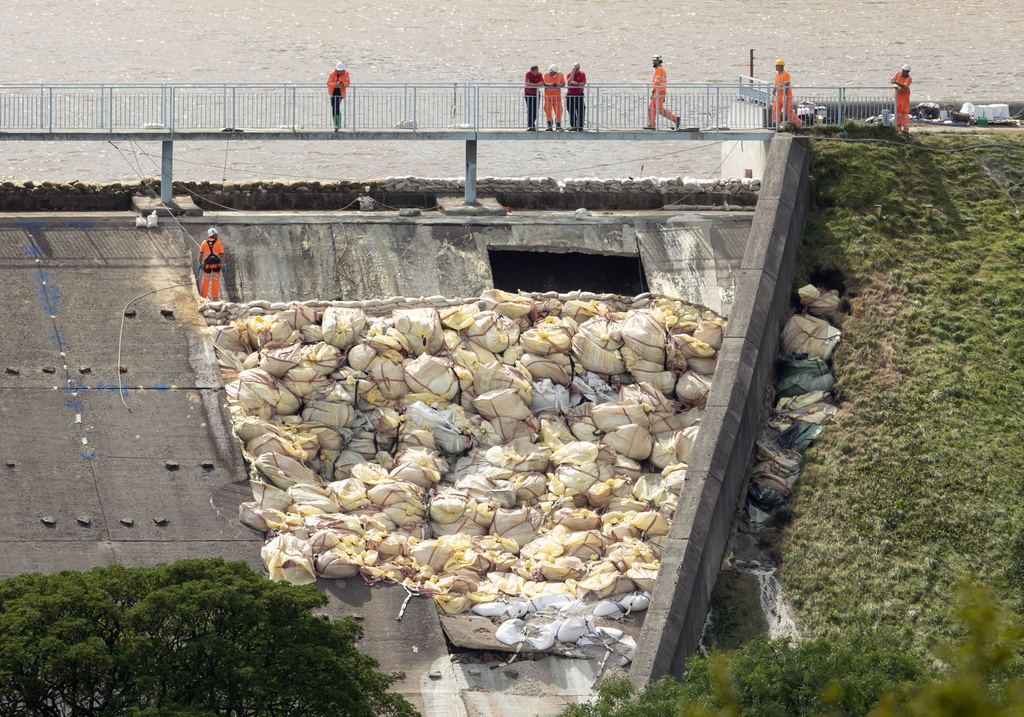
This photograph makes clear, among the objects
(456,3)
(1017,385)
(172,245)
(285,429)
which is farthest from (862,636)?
(456,3)

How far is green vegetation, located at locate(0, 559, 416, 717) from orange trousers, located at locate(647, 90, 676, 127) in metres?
12.8

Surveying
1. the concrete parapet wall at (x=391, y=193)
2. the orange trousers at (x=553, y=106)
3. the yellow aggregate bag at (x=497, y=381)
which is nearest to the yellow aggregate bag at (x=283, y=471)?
the yellow aggregate bag at (x=497, y=381)

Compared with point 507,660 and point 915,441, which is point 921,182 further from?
point 507,660

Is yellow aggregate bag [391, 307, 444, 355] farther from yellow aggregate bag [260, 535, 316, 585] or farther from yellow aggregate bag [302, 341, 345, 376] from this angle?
yellow aggregate bag [260, 535, 316, 585]

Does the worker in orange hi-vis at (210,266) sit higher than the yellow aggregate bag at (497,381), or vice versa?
the worker in orange hi-vis at (210,266)

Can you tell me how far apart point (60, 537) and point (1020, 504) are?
11.1m

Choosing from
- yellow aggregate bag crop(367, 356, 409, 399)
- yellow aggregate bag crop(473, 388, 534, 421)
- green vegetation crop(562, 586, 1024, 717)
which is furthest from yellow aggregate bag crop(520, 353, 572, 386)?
green vegetation crop(562, 586, 1024, 717)

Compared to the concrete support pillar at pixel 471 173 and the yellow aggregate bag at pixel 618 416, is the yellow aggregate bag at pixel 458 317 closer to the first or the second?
the yellow aggregate bag at pixel 618 416

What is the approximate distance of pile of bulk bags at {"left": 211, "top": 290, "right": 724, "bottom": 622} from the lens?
18.2 metres

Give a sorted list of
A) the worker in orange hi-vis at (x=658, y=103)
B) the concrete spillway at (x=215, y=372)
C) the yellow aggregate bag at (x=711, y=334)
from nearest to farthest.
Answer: the concrete spillway at (x=215, y=372) → the yellow aggregate bag at (x=711, y=334) → the worker in orange hi-vis at (x=658, y=103)

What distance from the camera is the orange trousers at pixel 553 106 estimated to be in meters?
24.2

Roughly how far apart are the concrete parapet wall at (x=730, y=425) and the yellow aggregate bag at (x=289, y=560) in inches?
148

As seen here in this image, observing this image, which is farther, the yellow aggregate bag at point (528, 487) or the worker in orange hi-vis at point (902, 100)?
the worker in orange hi-vis at point (902, 100)

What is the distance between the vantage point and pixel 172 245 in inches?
886
